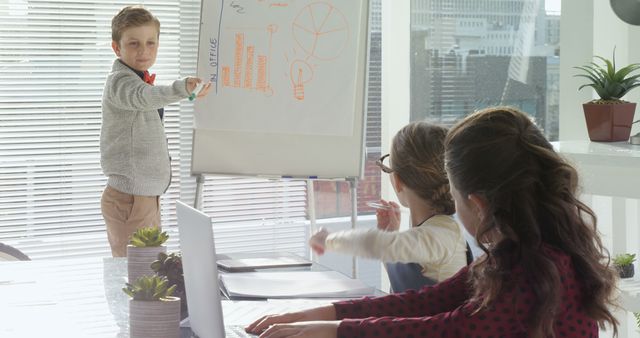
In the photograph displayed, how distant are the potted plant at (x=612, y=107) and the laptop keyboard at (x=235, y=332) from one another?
170 cm

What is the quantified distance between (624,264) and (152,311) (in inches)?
75.1

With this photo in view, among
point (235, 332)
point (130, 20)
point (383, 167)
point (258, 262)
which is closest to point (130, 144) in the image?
point (130, 20)

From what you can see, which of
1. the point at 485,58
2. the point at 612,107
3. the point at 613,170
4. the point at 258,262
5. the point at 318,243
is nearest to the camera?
the point at 318,243

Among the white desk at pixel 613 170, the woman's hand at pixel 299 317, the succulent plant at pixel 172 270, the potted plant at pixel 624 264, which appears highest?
the white desk at pixel 613 170

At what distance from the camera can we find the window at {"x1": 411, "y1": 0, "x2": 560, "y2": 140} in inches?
163

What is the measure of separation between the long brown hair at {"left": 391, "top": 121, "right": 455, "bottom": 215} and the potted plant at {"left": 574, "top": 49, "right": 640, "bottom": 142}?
3.56 ft

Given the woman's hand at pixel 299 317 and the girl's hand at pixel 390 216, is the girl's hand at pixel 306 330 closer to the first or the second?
the woman's hand at pixel 299 317

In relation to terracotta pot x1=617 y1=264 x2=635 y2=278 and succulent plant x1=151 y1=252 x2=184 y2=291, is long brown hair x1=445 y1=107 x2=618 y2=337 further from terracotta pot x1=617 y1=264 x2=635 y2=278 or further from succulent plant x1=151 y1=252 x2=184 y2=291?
terracotta pot x1=617 y1=264 x2=635 y2=278

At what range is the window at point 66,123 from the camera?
393cm

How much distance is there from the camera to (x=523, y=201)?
50.8 inches

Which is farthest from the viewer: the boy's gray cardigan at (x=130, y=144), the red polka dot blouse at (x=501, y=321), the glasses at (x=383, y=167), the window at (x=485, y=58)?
the window at (x=485, y=58)

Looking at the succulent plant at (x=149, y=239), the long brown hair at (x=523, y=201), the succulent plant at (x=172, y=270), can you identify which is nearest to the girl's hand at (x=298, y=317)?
the succulent plant at (x=172, y=270)

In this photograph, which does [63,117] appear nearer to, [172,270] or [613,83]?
[613,83]

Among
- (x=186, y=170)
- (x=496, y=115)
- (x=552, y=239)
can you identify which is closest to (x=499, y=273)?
(x=552, y=239)
